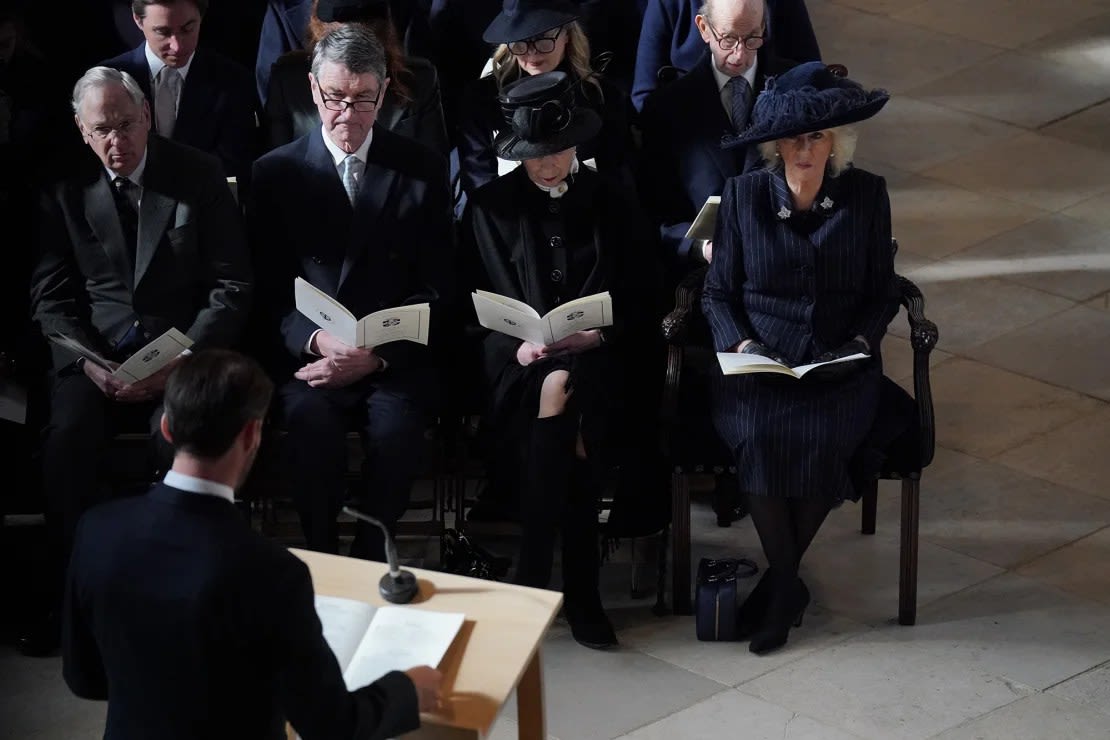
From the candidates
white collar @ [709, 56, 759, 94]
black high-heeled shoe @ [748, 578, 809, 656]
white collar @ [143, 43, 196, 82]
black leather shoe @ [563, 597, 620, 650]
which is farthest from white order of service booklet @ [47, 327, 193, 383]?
white collar @ [709, 56, 759, 94]

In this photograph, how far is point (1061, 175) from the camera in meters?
8.27

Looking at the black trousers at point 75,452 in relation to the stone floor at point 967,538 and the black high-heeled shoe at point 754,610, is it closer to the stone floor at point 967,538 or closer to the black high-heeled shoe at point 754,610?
the stone floor at point 967,538

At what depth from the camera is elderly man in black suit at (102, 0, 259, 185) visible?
5898mm

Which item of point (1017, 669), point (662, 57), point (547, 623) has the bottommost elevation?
point (1017, 669)

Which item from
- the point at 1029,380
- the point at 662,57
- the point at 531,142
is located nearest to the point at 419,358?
the point at 531,142

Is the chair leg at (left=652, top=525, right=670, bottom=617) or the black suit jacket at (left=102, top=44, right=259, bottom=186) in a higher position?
the black suit jacket at (left=102, top=44, right=259, bottom=186)

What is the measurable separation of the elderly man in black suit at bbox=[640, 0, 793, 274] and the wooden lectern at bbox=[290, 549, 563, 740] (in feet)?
7.56

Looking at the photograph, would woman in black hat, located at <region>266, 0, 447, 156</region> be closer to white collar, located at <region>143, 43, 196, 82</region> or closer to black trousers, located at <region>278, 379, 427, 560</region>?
white collar, located at <region>143, 43, 196, 82</region>

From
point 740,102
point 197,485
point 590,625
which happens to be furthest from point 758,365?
point 197,485

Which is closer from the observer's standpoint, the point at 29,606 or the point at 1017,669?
the point at 1017,669

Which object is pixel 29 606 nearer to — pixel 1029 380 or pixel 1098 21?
pixel 1029 380

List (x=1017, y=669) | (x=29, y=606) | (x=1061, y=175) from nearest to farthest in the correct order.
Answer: (x=1017, y=669)
(x=29, y=606)
(x=1061, y=175)

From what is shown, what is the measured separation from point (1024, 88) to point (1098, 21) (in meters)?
1.18

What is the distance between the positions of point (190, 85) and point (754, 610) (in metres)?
2.51
